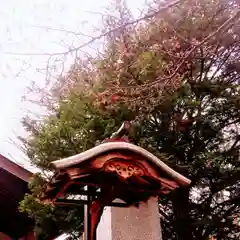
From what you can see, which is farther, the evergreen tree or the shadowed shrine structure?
the shadowed shrine structure

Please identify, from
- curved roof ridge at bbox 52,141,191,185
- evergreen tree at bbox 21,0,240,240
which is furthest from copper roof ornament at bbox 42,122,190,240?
evergreen tree at bbox 21,0,240,240

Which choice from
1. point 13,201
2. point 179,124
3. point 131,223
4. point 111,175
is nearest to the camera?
point 111,175

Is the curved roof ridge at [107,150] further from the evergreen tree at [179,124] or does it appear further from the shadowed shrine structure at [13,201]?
the shadowed shrine structure at [13,201]

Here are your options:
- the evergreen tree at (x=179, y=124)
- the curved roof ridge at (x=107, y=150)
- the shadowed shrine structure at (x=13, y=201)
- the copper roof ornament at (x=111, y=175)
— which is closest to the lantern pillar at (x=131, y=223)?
the copper roof ornament at (x=111, y=175)

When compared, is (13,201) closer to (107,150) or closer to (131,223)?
(131,223)

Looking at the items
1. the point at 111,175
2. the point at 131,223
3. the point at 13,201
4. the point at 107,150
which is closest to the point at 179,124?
the point at 131,223

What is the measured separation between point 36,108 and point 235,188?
4106 millimetres

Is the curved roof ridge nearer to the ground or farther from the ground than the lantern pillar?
farther from the ground

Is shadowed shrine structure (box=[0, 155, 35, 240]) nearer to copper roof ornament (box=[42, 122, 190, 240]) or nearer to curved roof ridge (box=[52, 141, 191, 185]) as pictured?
copper roof ornament (box=[42, 122, 190, 240])

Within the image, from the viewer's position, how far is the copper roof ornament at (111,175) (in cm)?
387

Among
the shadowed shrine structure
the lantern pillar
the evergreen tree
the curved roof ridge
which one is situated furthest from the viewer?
the shadowed shrine structure

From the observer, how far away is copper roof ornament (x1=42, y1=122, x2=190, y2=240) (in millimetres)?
3869

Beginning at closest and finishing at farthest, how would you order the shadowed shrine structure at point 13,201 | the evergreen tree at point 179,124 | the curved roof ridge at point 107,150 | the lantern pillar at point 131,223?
the curved roof ridge at point 107,150
the lantern pillar at point 131,223
the evergreen tree at point 179,124
the shadowed shrine structure at point 13,201

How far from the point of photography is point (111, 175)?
13.6 feet
